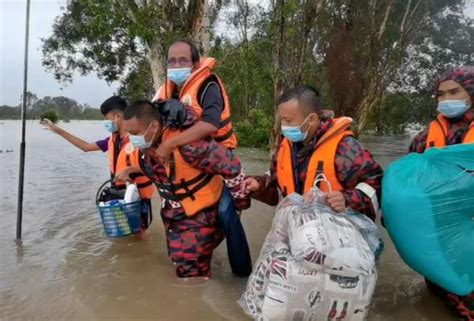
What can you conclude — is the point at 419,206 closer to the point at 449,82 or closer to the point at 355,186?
the point at 355,186

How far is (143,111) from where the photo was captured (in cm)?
337

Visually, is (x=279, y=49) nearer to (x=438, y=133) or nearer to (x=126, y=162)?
(x=126, y=162)

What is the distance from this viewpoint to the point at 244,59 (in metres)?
11.4

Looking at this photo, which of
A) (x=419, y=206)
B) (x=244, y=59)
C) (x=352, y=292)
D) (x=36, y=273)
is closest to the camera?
(x=352, y=292)

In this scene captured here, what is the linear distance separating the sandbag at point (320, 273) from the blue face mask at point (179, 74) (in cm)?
160

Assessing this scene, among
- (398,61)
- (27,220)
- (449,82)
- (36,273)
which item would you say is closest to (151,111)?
(36,273)

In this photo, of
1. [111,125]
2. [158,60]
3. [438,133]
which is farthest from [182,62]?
[158,60]

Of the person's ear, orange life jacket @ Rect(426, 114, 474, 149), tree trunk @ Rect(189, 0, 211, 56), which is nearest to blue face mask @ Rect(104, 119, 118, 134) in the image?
the person's ear

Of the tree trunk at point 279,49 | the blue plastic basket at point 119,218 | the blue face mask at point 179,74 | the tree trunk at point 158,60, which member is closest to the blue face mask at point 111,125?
the blue plastic basket at point 119,218

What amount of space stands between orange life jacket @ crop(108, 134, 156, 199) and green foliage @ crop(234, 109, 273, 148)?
37.6ft

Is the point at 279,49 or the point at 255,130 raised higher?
the point at 279,49

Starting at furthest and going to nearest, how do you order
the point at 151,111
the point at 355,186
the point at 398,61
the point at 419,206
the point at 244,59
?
1. the point at 398,61
2. the point at 244,59
3. the point at 151,111
4. the point at 355,186
5. the point at 419,206

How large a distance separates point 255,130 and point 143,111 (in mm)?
13376

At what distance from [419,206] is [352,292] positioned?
23.1 inches
